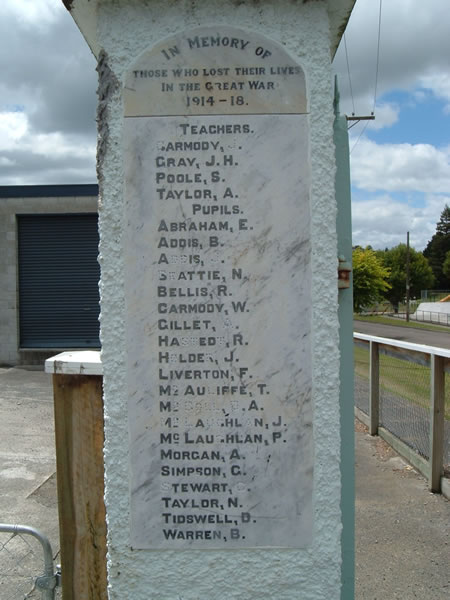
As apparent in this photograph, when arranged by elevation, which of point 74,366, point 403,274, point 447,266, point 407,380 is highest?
point 447,266

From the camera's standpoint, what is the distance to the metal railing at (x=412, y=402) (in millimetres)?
4984

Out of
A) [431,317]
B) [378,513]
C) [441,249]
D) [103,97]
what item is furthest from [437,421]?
[441,249]

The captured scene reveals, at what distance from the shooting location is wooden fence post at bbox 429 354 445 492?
4.96 m

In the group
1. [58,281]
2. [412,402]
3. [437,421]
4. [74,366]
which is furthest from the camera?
[58,281]

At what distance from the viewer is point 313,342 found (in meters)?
2.18

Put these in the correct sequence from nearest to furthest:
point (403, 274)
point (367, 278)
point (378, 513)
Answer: point (378, 513) < point (367, 278) < point (403, 274)

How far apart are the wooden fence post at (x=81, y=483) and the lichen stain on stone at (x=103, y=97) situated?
0.89 m

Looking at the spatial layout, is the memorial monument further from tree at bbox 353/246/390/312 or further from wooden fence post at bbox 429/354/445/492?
tree at bbox 353/246/390/312

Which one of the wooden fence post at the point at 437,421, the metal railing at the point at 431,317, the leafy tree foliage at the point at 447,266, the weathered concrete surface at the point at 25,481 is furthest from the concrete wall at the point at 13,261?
the leafy tree foliage at the point at 447,266

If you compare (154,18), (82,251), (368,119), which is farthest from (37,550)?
(368,119)

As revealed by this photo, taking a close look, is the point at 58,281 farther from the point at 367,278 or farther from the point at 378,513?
the point at 367,278

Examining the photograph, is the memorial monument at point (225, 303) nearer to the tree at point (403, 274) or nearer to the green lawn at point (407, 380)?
the green lawn at point (407, 380)

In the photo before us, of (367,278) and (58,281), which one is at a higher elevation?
(367,278)

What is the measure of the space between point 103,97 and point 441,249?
106759 millimetres
